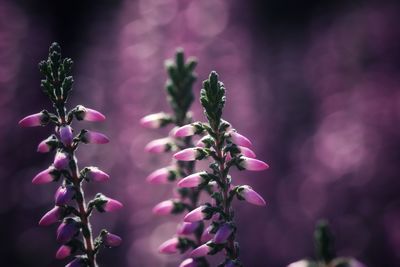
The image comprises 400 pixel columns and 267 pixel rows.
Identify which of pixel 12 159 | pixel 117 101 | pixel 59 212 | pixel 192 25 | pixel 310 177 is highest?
pixel 192 25

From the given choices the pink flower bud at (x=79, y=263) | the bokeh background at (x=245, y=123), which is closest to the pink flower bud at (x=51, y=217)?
the pink flower bud at (x=79, y=263)

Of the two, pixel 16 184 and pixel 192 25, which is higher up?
pixel 192 25

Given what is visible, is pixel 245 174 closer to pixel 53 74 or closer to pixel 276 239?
pixel 276 239

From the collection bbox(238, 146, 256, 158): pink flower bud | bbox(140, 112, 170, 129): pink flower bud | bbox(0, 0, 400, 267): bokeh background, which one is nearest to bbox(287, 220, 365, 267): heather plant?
bbox(238, 146, 256, 158): pink flower bud

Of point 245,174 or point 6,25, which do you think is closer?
point 245,174

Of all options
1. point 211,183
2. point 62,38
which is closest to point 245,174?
point 211,183

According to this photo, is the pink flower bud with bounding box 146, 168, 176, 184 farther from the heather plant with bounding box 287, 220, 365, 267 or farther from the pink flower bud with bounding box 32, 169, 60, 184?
the heather plant with bounding box 287, 220, 365, 267
